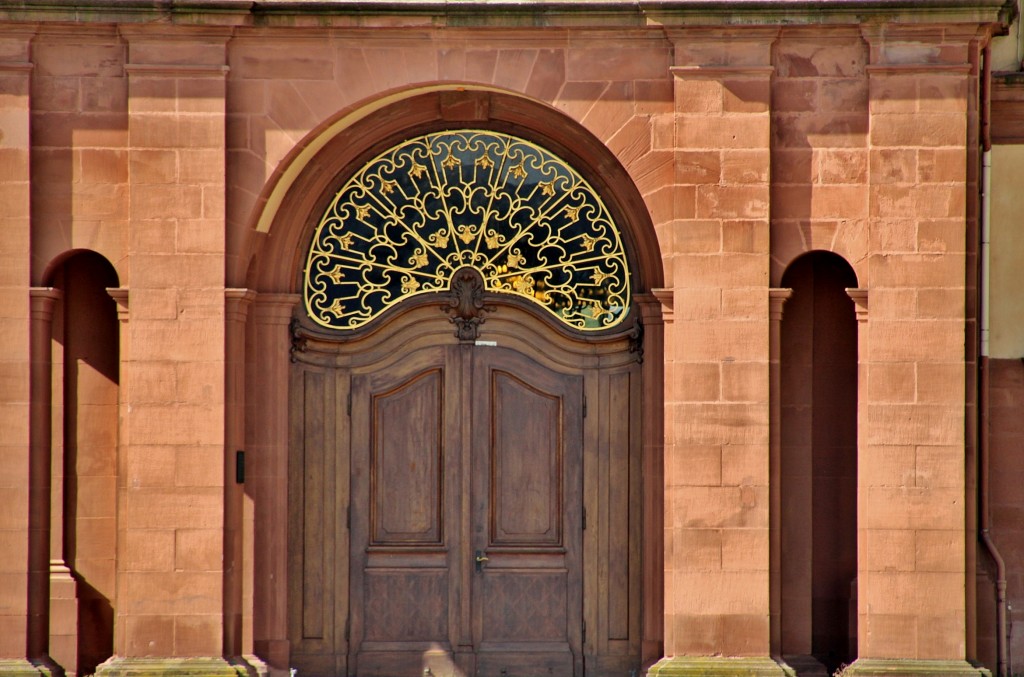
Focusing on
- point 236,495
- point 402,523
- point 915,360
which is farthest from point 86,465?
point 915,360

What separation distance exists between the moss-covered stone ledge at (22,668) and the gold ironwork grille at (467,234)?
301 cm

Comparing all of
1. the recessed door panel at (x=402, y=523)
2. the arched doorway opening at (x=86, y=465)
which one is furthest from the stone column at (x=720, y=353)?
the arched doorway opening at (x=86, y=465)

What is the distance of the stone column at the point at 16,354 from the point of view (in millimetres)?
10852

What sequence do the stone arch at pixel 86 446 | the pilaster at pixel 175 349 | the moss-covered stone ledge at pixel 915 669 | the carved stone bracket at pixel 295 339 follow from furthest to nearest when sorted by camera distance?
1. the carved stone bracket at pixel 295 339
2. the stone arch at pixel 86 446
3. the pilaster at pixel 175 349
4. the moss-covered stone ledge at pixel 915 669

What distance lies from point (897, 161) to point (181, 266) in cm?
484

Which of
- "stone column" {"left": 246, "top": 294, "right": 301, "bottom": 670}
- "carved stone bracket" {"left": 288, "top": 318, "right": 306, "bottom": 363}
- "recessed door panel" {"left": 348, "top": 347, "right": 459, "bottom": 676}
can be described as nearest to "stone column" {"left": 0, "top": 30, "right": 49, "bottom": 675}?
"stone column" {"left": 246, "top": 294, "right": 301, "bottom": 670}

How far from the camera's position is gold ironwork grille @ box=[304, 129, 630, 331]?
37.8 feet

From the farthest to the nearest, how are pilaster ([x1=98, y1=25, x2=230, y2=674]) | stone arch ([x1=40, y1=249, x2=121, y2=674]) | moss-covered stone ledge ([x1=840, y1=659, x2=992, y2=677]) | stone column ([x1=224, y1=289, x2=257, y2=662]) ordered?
stone arch ([x1=40, y1=249, x2=121, y2=674]) < stone column ([x1=224, y1=289, x2=257, y2=662]) < pilaster ([x1=98, y1=25, x2=230, y2=674]) < moss-covered stone ledge ([x1=840, y1=659, x2=992, y2=677])

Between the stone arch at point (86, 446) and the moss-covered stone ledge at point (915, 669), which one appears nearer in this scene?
the moss-covered stone ledge at point (915, 669)

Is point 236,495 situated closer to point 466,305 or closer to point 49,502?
point 49,502

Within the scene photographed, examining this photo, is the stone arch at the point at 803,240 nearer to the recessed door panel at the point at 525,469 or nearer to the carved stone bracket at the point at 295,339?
the recessed door panel at the point at 525,469

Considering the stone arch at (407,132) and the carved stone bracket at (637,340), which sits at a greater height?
the stone arch at (407,132)

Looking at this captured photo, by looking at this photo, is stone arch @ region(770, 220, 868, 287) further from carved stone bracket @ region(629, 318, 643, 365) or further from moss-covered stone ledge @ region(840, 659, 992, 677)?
moss-covered stone ledge @ region(840, 659, 992, 677)

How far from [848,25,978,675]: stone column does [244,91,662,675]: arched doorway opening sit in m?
1.73
